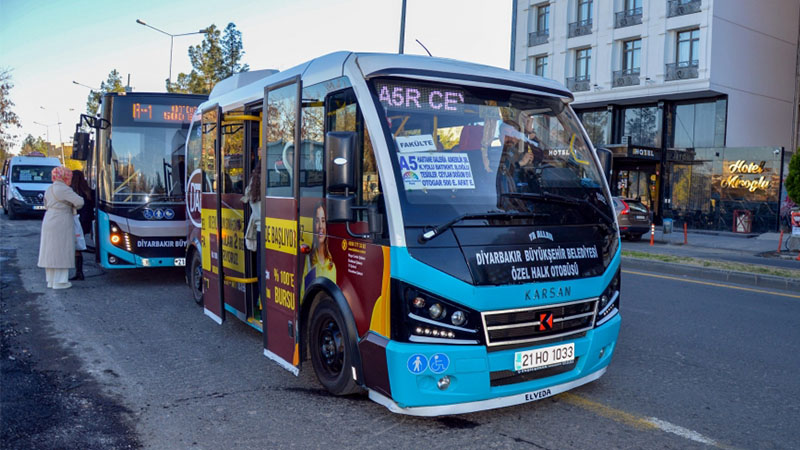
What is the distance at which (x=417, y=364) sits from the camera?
3930 mm

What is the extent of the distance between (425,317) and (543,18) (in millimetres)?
34938

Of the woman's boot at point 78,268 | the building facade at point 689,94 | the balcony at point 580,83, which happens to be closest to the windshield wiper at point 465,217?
the woman's boot at point 78,268

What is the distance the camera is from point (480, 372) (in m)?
4.00

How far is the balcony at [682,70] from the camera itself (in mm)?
28891

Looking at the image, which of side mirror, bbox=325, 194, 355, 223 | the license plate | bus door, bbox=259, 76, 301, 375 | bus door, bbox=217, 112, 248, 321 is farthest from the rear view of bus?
the license plate

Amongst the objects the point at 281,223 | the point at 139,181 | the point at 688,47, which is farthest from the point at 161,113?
the point at 688,47

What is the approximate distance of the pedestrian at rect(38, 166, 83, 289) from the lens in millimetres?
9398

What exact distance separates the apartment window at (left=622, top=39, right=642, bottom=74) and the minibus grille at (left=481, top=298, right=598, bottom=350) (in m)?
29.7

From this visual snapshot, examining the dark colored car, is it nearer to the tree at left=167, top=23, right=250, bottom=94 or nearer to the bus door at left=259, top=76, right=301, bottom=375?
the bus door at left=259, top=76, right=301, bottom=375

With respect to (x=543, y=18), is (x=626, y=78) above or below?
below

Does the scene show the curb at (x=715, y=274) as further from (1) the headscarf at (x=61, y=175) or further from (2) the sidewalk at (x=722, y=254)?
(1) the headscarf at (x=61, y=175)

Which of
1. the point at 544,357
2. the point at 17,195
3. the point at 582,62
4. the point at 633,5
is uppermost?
the point at 633,5

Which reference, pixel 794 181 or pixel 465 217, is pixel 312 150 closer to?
pixel 465 217

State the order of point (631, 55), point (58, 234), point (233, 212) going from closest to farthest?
point (233, 212)
point (58, 234)
point (631, 55)
